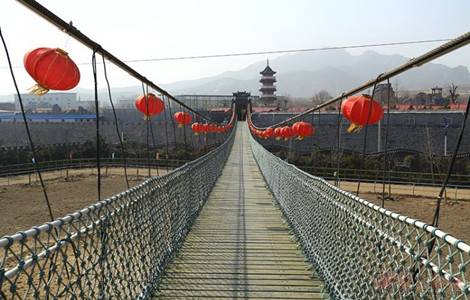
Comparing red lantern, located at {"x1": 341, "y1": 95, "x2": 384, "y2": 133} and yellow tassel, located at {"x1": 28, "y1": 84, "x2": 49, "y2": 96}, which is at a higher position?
yellow tassel, located at {"x1": 28, "y1": 84, "x2": 49, "y2": 96}

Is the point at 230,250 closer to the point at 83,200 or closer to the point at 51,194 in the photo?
the point at 83,200

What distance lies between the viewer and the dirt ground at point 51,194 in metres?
15.5

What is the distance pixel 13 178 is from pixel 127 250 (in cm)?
2540

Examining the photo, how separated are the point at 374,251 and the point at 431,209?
16.7 m

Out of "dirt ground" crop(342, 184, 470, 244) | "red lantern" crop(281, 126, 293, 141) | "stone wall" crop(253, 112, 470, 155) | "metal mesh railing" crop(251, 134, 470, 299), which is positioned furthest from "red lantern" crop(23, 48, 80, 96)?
"stone wall" crop(253, 112, 470, 155)

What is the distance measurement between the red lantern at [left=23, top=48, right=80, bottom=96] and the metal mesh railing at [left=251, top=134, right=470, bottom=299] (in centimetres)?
291

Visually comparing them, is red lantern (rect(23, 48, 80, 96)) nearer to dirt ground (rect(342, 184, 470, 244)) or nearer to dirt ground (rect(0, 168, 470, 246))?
dirt ground (rect(0, 168, 470, 246))

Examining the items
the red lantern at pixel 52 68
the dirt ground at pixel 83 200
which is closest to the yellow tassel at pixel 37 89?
the red lantern at pixel 52 68

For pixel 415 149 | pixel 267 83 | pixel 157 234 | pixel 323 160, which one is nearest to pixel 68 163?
pixel 323 160

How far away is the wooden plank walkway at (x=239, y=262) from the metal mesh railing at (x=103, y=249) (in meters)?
0.21

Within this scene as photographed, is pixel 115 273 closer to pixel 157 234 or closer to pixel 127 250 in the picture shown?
pixel 127 250

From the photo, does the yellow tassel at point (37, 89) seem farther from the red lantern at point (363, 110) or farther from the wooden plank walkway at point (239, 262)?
the red lantern at point (363, 110)

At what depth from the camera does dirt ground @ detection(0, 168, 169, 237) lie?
15.5 meters

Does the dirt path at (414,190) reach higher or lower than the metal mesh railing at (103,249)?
lower
